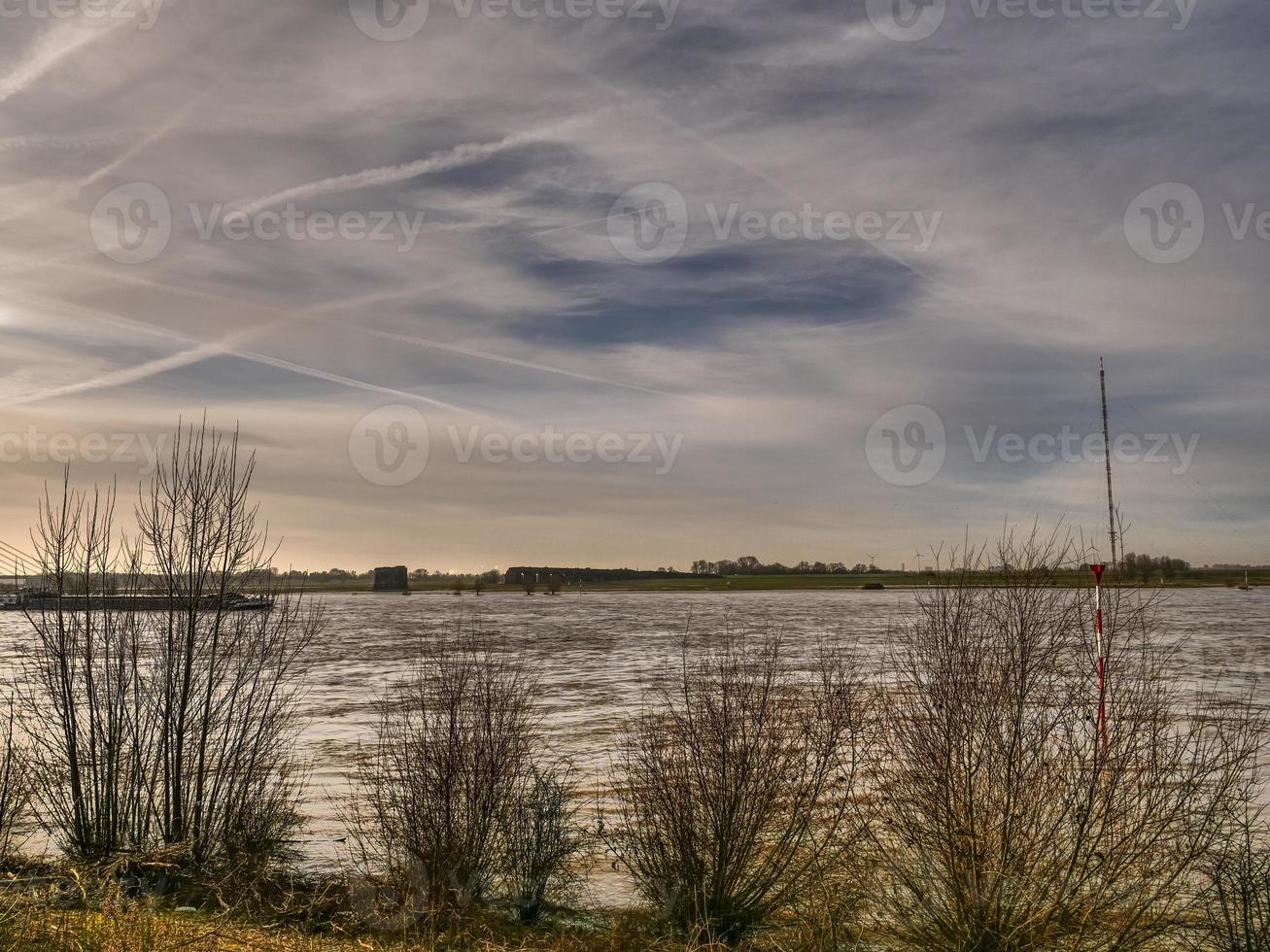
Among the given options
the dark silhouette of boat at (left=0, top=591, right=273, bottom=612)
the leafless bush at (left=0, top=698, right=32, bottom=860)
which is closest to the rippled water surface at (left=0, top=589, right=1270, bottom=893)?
the dark silhouette of boat at (left=0, top=591, right=273, bottom=612)

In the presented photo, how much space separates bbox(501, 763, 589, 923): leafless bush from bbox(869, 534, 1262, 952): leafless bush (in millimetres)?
3504

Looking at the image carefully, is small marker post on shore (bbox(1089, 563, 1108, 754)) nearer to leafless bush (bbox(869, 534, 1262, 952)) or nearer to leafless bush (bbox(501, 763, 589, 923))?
leafless bush (bbox(869, 534, 1262, 952))

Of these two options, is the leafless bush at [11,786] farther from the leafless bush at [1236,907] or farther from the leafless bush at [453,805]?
the leafless bush at [1236,907]

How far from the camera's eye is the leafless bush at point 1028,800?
8.04 metres

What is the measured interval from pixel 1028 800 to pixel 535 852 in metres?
4.99

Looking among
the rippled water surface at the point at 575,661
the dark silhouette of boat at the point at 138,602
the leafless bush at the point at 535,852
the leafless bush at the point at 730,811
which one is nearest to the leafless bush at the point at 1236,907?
the rippled water surface at the point at 575,661

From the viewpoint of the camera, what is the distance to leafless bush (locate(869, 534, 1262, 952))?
316 inches

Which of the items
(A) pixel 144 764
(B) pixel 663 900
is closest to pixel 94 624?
(A) pixel 144 764

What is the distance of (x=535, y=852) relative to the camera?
33.5 feet

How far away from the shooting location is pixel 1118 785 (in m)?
8.12

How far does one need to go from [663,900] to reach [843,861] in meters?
1.81

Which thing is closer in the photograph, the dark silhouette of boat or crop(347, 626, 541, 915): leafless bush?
crop(347, 626, 541, 915): leafless bush

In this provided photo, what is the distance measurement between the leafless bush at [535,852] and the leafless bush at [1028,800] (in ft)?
11.5

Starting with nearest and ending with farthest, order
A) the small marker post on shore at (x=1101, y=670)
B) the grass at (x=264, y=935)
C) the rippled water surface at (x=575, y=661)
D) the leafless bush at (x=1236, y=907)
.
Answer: the grass at (x=264, y=935) < the leafless bush at (x=1236, y=907) < the small marker post on shore at (x=1101, y=670) < the rippled water surface at (x=575, y=661)
